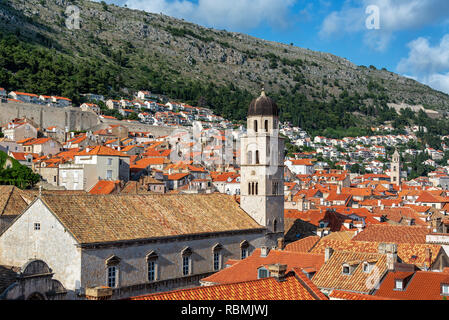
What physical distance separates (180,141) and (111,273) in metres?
95.9

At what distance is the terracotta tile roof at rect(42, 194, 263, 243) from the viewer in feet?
94.5

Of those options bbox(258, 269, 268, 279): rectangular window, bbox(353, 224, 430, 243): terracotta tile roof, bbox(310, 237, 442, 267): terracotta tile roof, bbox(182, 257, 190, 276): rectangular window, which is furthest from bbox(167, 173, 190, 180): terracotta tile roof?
bbox(258, 269, 268, 279): rectangular window

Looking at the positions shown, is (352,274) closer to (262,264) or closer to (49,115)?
(262,264)

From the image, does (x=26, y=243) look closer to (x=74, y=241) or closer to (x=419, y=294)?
(x=74, y=241)

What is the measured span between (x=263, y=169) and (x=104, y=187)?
3011 centimetres

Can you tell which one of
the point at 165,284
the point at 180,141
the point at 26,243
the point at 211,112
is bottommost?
the point at 165,284

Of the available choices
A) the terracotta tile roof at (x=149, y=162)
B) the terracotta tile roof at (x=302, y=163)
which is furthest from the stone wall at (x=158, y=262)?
the terracotta tile roof at (x=302, y=163)

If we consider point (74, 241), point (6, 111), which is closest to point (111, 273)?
point (74, 241)

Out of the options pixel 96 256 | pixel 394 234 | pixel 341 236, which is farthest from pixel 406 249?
pixel 96 256

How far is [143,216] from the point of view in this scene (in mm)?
32719

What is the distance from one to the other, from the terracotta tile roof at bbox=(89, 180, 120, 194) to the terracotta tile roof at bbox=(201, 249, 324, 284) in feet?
121

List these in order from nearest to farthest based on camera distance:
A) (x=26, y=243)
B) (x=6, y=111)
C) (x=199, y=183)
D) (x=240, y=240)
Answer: (x=26, y=243) < (x=240, y=240) < (x=199, y=183) < (x=6, y=111)

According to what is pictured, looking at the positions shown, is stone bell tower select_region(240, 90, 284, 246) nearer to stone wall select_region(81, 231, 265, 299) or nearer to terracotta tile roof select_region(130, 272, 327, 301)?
stone wall select_region(81, 231, 265, 299)

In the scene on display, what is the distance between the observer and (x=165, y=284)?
32.1m
